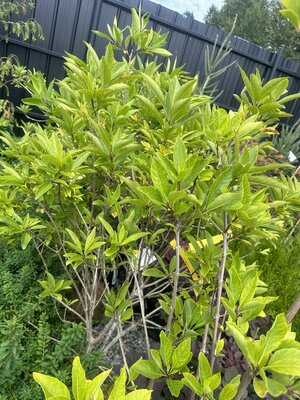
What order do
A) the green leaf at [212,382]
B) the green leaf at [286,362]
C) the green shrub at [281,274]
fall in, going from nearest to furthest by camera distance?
the green leaf at [286,362], the green leaf at [212,382], the green shrub at [281,274]

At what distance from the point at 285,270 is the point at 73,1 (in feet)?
15.3

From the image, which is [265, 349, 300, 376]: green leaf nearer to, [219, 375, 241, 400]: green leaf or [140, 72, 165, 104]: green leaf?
[219, 375, 241, 400]: green leaf

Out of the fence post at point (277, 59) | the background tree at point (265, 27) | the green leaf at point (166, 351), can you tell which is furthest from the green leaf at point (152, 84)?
the background tree at point (265, 27)

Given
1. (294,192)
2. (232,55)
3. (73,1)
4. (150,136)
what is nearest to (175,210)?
(150,136)

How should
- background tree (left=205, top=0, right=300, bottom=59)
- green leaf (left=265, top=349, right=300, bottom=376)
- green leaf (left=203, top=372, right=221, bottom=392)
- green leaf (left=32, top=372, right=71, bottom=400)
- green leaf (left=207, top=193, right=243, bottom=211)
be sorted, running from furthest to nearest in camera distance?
background tree (left=205, top=0, right=300, bottom=59) < green leaf (left=207, top=193, right=243, bottom=211) < green leaf (left=203, top=372, right=221, bottom=392) < green leaf (left=265, top=349, right=300, bottom=376) < green leaf (left=32, top=372, right=71, bottom=400)

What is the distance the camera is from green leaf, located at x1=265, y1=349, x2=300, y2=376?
664 mm

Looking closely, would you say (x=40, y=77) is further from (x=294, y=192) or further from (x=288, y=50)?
(x=288, y=50)

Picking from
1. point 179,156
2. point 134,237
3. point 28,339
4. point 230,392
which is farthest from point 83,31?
point 230,392

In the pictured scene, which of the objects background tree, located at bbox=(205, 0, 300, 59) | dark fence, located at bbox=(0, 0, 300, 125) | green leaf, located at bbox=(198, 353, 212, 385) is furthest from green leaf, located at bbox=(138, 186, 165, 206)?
background tree, located at bbox=(205, 0, 300, 59)

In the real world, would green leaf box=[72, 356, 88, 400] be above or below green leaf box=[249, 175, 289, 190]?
below

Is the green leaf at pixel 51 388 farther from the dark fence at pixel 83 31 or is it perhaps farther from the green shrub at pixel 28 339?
the dark fence at pixel 83 31

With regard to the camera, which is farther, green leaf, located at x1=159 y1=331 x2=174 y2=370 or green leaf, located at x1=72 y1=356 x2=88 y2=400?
green leaf, located at x1=159 y1=331 x2=174 y2=370

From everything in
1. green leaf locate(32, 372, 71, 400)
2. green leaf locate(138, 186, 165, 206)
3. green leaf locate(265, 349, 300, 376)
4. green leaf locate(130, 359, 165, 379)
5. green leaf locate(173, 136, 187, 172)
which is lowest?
green leaf locate(130, 359, 165, 379)

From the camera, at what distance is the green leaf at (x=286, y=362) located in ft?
2.18
